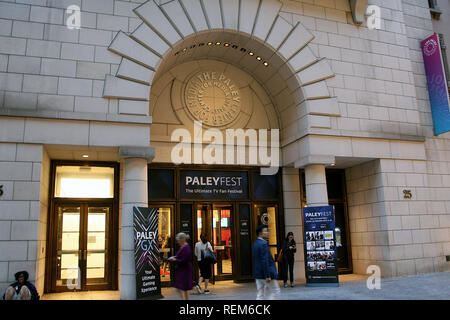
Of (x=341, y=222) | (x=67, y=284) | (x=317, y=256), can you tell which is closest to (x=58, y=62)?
(x=67, y=284)

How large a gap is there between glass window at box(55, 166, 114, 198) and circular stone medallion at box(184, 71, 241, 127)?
3586 millimetres

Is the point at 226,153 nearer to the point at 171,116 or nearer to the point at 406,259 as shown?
the point at 171,116

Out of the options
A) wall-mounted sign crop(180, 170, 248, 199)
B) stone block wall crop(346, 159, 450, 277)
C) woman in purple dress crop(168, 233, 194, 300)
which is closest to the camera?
woman in purple dress crop(168, 233, 194, 300)

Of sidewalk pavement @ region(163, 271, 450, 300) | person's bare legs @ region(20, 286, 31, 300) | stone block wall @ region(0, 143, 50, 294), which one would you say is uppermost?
stone block wall @ region(0, 143, 50, 294)

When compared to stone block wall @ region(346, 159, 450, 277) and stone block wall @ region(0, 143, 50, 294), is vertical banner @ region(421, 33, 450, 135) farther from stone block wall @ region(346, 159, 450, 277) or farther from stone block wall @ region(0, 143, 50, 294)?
stone block wall @ region(0, 143, 50, 294)

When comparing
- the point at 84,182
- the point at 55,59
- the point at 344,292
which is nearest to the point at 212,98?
the point at 84,182

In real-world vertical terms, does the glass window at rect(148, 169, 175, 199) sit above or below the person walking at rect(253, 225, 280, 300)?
above

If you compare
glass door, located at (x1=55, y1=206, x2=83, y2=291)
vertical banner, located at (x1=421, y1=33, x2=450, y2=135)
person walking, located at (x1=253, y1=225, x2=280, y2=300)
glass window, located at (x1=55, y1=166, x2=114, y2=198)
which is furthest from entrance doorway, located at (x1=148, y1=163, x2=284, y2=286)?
vertical banner, located at (x1=421, y1=33, x2=450, y2=135)

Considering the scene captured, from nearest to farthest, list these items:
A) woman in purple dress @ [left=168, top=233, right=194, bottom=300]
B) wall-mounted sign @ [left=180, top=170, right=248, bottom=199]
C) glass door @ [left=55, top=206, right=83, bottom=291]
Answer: woman in purple dress @ [left=168, top=233, right=194, bottom=300]
glass door @ [left=55, top=206, right=83, bottom=291]
wall-mounted sign @ [left=180, top=170, right=248, bottom=199]

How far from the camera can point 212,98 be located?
13.6 m

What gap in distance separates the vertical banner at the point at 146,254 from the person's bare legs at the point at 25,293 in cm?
251

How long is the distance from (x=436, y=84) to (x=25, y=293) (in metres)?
15.4

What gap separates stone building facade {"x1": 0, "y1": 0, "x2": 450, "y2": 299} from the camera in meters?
10.0

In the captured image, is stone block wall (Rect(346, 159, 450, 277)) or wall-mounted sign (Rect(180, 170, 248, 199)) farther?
wall-mounted sign (Rect(180, 170, 248, 199))
